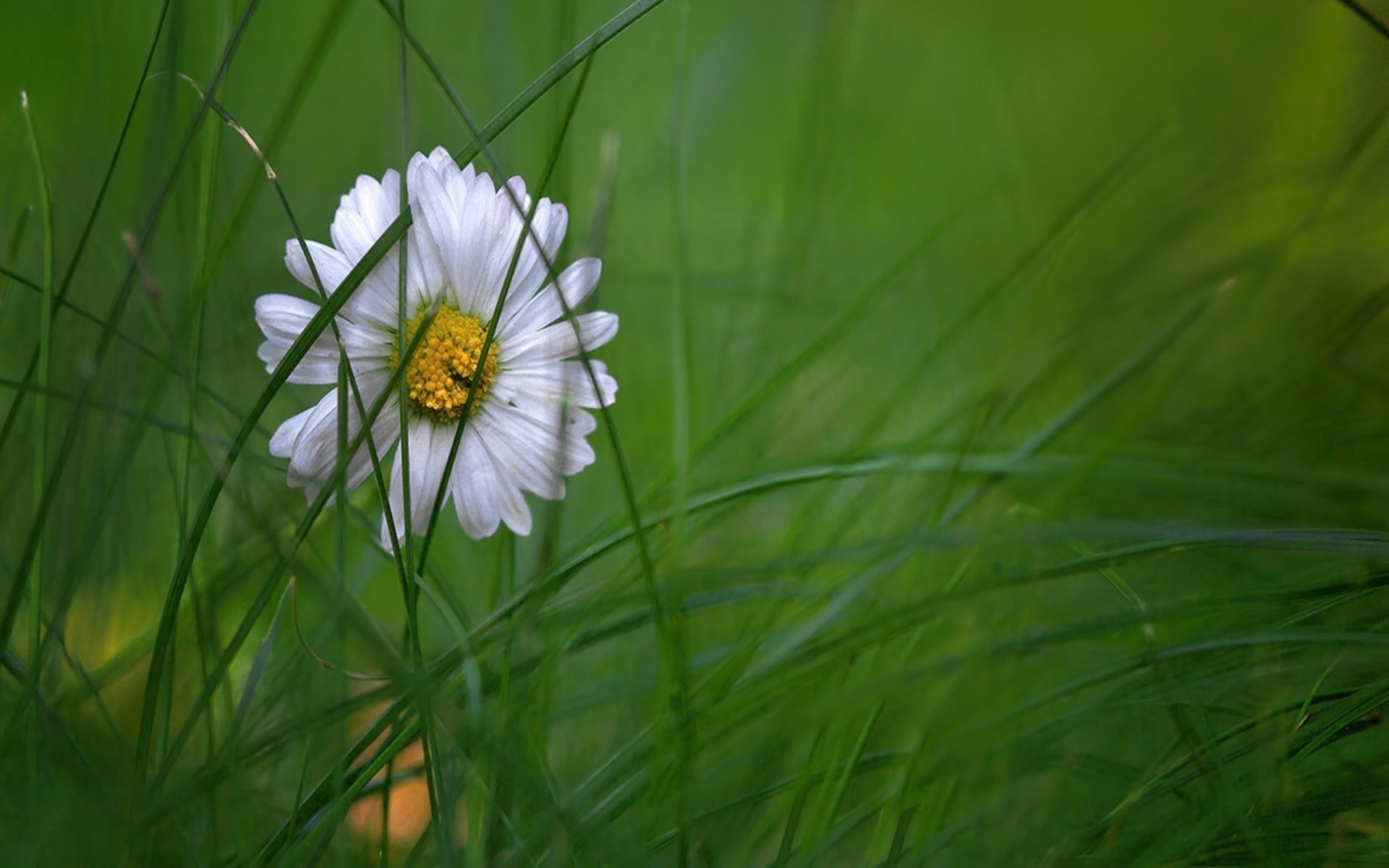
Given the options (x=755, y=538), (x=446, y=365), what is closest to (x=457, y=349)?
(x=446, y=365)

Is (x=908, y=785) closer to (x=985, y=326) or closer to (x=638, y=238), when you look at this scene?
(x=985, y=326)

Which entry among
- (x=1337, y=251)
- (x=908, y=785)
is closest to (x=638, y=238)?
(x=1337, y=251)

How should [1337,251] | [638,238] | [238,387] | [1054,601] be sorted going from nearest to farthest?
[1054,601] → [238,387] → [1337,251] → [638,238]

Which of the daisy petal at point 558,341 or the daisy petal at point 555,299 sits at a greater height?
the daisy petal at point 555,299

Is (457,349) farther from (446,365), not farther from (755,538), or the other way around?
(755,538)
